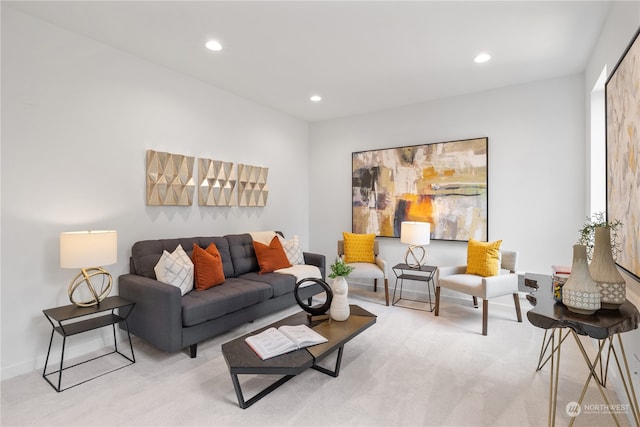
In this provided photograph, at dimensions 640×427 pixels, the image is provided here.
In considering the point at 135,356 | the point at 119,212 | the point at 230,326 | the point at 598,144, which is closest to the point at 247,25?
the point at 119,212

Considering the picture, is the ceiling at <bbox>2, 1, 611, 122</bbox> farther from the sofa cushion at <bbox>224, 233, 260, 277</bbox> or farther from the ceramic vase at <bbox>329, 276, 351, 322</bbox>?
the ceramic vase at <bbox>329, 276, 351, 322</bbox>

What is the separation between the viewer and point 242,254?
3.83 metres

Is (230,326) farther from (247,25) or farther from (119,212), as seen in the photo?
(247,25)

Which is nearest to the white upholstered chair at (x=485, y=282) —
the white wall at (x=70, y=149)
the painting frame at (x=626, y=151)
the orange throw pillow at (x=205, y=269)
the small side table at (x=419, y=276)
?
the small side table at (x=419, y=276)

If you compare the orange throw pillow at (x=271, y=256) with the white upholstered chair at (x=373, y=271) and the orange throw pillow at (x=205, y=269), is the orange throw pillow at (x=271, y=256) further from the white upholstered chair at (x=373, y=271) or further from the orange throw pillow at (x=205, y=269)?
the white upholstered chair at (x=373, y=271)

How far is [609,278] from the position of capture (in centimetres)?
171

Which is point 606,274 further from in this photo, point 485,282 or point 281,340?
point 281,340

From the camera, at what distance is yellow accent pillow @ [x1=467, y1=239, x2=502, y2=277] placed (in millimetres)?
3547

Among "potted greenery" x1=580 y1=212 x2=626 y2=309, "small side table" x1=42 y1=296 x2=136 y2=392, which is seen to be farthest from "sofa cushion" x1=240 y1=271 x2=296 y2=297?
"potted greenery" x1=580 y1=212 x2=626 y2=309

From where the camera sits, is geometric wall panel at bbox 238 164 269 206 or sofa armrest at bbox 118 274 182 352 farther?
geometric wall panel at bbox 238 164 269 206

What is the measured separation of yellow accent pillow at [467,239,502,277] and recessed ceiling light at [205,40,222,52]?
3404 mm

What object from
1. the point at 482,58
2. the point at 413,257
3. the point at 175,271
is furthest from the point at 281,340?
the point at 482,58

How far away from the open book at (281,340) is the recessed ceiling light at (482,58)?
298cm

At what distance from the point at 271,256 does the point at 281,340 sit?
5.77ft
